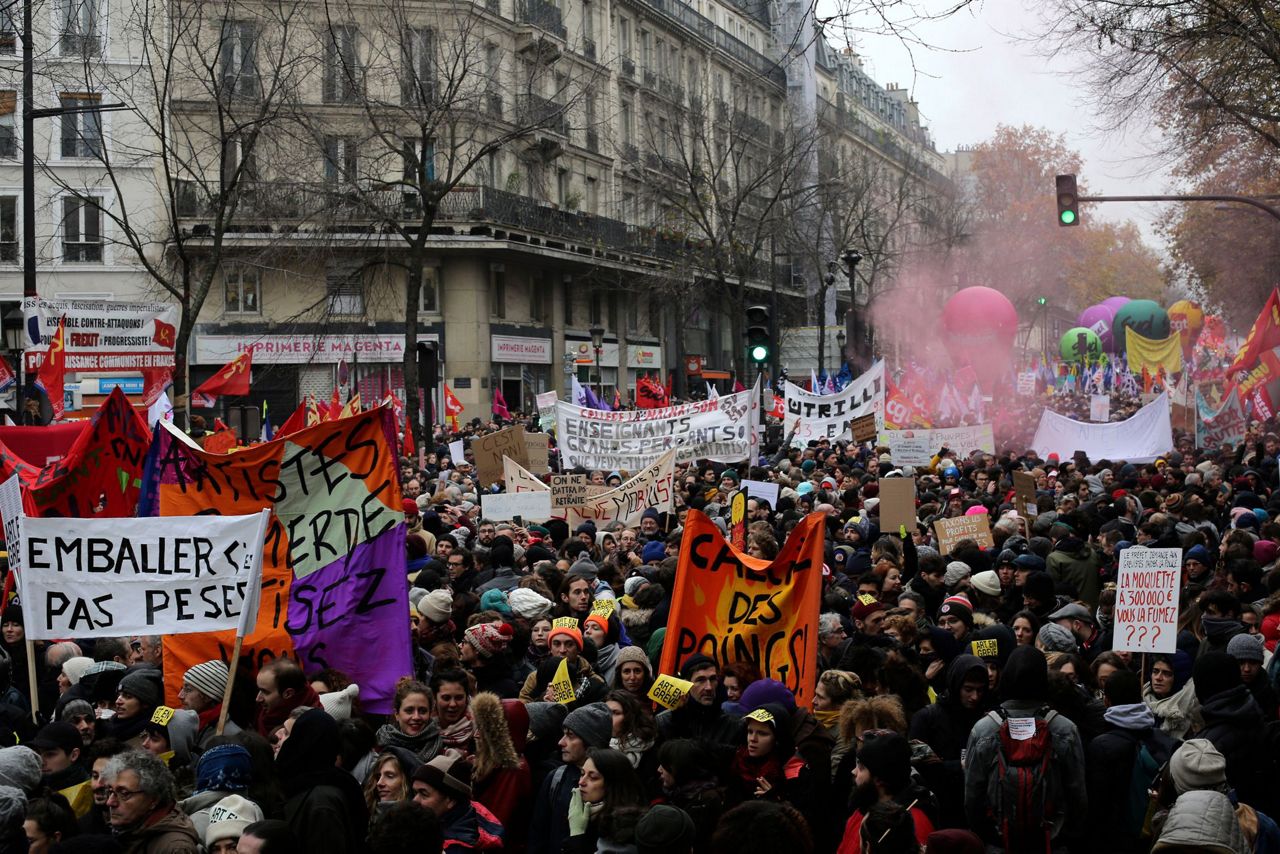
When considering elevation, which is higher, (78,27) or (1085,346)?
(78,27)

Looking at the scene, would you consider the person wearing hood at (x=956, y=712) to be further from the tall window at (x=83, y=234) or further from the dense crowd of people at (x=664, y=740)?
the tall window at (x=83, y=234)

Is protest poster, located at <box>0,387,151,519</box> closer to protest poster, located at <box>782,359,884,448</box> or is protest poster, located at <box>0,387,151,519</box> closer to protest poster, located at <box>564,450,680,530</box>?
protest poster, located at <box>564,450,680,530</box>

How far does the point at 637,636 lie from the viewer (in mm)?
9227

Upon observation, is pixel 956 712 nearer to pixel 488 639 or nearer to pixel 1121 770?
pixel 1121 770

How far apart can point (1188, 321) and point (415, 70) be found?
4393cm

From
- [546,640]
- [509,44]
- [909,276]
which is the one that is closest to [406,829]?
[546,640]

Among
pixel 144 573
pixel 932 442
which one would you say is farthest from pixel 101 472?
pixel 932 442

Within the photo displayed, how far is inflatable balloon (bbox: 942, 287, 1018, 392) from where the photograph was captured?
52.3 meters

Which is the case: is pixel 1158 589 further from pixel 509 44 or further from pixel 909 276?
pixel 909 276

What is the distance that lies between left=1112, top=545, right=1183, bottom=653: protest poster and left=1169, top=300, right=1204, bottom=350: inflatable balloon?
6053 centimetres

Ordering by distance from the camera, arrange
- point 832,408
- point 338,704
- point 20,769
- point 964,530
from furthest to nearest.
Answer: point 832,408 < point 964,530 < point 338,704 < point 20,769

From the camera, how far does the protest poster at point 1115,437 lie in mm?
23062

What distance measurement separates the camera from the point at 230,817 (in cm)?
527

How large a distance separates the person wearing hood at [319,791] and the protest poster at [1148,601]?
4.18 m
